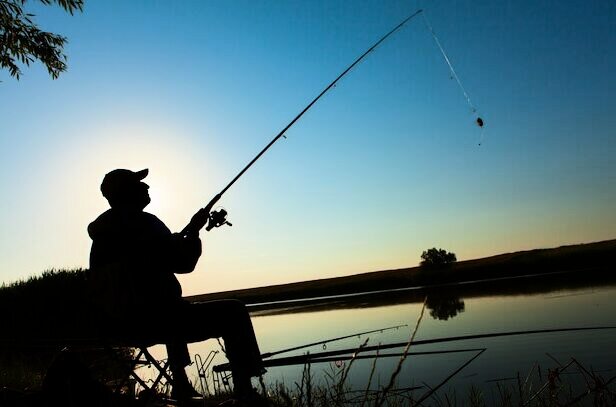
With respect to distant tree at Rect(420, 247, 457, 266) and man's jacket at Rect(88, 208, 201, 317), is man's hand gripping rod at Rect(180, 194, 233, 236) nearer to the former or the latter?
man's jacket at Rect(88, 208, 201, 317)

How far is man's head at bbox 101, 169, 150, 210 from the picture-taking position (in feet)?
11.5

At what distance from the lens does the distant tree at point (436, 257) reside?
6756cm

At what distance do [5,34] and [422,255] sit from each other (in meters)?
64.4

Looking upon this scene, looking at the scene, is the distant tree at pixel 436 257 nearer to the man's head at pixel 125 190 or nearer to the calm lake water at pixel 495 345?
the calm lake water at pixel 495 345

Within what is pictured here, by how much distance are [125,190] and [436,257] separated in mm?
67772

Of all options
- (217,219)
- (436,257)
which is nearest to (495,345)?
(217,219)

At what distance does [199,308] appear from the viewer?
122 inches

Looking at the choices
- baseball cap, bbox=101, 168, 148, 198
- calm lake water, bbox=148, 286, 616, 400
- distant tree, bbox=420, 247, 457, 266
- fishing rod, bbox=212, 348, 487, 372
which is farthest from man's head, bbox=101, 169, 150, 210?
distant tree, bbox=420, 247, 457, 266

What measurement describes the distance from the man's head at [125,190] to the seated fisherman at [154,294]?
0.20m

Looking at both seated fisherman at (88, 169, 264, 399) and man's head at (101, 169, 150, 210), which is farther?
man's head at (101, 169, 150, 210)

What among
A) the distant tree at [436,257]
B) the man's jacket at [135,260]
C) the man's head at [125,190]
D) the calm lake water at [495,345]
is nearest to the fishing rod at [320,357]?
the man's jacket at [135,260]

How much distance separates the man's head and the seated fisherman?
20cm

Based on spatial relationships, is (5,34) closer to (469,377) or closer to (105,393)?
(105,393)

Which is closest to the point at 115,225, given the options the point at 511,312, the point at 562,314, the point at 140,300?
the point at 140,300
